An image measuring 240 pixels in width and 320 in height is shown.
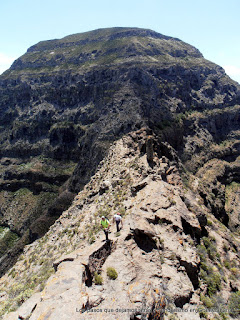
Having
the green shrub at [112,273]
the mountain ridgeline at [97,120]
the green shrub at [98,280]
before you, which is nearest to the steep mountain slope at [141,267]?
the green shrub at [98,280]

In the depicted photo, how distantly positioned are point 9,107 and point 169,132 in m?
108

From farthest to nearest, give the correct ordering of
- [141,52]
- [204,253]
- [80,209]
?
1. [141,52]
2. [80,209]
3. [204,253]

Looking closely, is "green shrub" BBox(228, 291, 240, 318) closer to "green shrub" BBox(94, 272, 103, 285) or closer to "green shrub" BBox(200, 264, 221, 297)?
"green shrub" BBox(200, 264, 221, 297)

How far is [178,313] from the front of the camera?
14.6 m

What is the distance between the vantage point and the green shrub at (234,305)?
17.1m

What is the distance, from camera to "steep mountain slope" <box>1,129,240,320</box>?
43.7 feet

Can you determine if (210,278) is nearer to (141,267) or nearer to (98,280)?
(141,267)

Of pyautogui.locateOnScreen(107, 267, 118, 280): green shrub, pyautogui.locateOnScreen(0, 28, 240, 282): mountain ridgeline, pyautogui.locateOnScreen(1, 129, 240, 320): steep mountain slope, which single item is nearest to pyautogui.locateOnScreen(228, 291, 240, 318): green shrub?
pyautogui.locateOnScreen(1, 129, 240, 320): steep mountain slope

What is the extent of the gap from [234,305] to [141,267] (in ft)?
26.1

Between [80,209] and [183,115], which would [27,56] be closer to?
[183,115]

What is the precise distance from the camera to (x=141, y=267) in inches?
643

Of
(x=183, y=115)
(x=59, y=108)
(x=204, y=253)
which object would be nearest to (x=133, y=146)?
(x=204, y=253)

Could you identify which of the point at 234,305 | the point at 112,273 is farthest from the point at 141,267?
the point at 234,305

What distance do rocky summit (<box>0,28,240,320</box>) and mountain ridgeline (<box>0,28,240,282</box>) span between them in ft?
2.31
